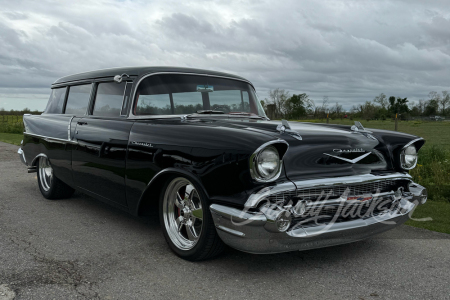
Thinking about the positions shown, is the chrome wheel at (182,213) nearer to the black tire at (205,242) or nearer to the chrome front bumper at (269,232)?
the black tire at (205,242)

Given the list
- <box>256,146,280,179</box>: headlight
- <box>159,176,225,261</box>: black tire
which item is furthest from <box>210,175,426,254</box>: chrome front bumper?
<box>256,146,280,179</box>: headlight

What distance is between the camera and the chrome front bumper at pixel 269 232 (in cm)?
282

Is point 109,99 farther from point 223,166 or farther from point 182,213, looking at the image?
point 223,166

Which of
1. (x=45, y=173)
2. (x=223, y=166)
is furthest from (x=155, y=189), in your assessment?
(x=45, y=173)

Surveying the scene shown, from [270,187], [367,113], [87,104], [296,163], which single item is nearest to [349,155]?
[296,163]

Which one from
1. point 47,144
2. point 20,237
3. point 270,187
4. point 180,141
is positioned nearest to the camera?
point 270,187

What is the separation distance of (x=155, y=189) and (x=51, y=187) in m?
2.45

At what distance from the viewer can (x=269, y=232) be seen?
283 cm

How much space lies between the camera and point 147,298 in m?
2.71

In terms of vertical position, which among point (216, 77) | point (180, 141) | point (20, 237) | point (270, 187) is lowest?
point (20, 237)

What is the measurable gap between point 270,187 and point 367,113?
33.5m

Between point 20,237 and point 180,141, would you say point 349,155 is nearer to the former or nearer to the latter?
point 180,141

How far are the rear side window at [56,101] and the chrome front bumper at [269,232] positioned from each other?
11.2 ft

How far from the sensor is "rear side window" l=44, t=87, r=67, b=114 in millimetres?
5555
